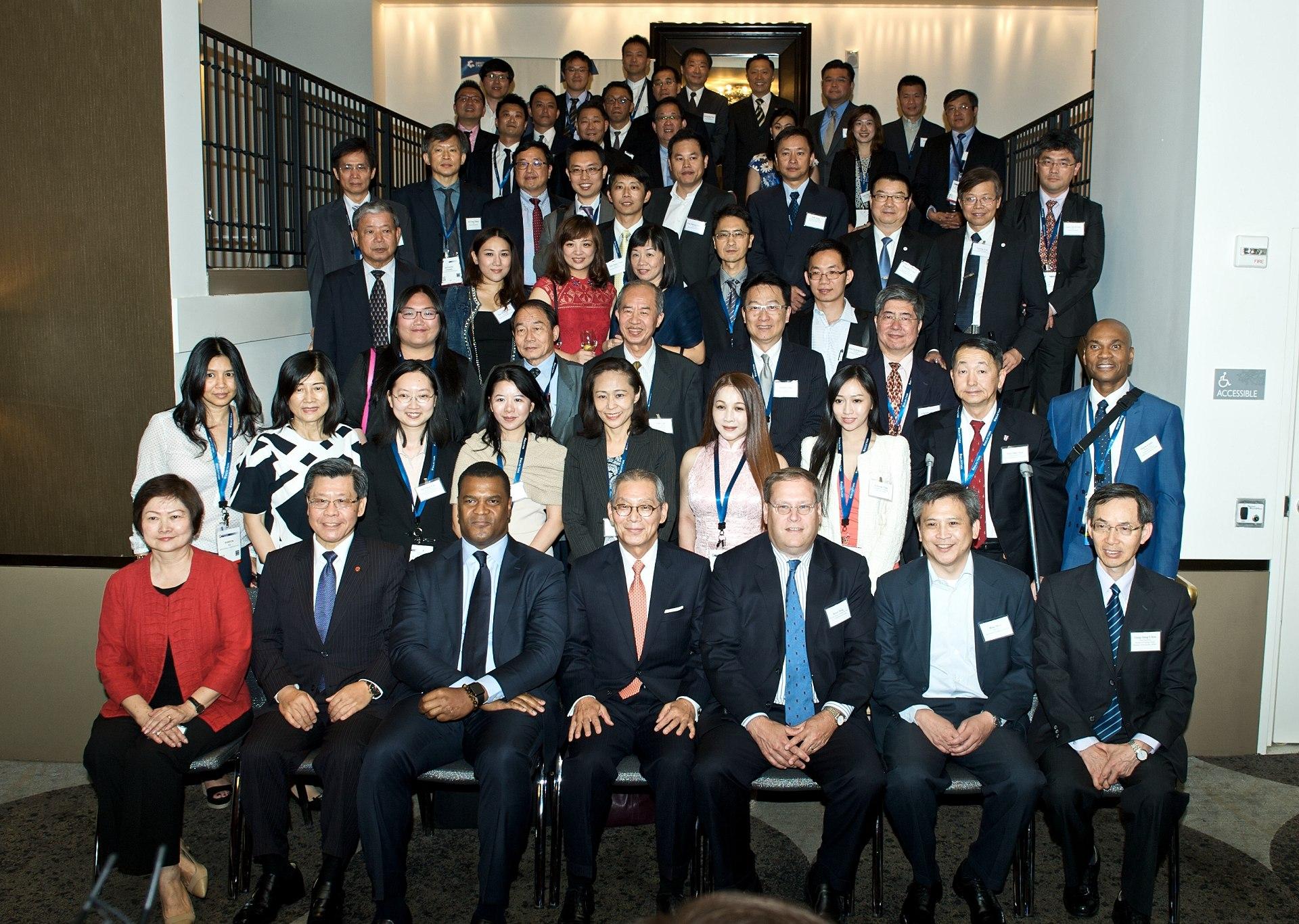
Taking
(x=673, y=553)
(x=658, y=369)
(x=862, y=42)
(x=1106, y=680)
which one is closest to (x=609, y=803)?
(x=673, y=553)

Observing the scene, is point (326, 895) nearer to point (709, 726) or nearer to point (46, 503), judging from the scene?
point (709, 726)

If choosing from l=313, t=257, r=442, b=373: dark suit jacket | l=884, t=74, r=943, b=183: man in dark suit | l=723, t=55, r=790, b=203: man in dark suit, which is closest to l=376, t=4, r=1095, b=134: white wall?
l=723, t=55, r=790, b=203: man in dark suit

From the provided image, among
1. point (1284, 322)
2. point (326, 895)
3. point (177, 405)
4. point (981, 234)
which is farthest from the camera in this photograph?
point (981, 234)

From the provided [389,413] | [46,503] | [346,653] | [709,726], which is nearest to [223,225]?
[46,503]

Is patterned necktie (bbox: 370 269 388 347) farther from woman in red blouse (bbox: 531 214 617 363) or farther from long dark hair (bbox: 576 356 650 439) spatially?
long dark hair (bbox: 576 356 650 439)

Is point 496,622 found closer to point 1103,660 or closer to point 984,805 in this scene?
point 984,805

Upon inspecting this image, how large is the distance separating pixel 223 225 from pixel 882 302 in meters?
3.52

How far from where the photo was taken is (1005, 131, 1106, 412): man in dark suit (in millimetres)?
5309

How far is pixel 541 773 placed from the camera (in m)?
3.42

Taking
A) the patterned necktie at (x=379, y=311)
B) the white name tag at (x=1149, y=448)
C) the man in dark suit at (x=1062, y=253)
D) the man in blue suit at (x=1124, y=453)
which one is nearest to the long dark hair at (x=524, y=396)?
the patterned necktie at (x=379, y=311)

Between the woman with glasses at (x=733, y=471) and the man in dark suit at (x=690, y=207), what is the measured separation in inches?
67.0

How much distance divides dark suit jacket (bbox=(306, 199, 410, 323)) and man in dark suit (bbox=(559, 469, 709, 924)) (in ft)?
9.16

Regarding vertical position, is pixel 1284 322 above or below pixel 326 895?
above

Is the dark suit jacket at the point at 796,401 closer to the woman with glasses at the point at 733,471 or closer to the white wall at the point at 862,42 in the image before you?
the woman with glasses at the point at 733,471
